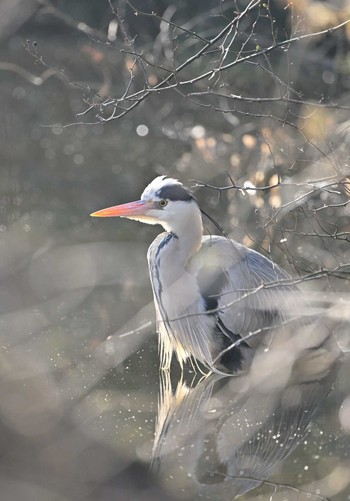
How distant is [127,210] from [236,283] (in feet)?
2.07

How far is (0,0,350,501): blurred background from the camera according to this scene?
3.79 m

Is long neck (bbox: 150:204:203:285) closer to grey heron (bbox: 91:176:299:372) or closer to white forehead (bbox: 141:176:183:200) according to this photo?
grey heron (bbox: 91:176:299:372)

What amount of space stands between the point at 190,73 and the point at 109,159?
1105mm

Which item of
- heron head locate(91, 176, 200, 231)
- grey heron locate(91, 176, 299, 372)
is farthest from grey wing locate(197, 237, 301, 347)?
heron head locate(91, 176, 200, 231)

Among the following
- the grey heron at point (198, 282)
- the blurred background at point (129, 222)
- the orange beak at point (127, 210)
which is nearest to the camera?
the blurred background at point (129, 222)

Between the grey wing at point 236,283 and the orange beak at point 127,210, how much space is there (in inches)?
13.9

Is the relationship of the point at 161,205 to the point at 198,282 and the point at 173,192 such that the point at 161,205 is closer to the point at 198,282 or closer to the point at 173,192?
the point at 173,192

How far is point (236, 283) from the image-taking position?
16.7 feet

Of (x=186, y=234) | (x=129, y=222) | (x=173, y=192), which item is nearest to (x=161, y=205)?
(x=173, y=192)

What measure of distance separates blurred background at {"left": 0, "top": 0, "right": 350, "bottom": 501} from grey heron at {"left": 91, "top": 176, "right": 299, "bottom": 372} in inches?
8.7

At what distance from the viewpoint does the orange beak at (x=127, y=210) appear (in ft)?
16.3

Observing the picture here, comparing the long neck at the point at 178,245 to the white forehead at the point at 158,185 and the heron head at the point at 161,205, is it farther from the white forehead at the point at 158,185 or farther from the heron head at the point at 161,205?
the white forehead at the point at 158,185

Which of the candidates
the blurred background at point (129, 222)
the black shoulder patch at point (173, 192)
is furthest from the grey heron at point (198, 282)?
the blurred background at point (129, 222)

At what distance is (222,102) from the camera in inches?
326
